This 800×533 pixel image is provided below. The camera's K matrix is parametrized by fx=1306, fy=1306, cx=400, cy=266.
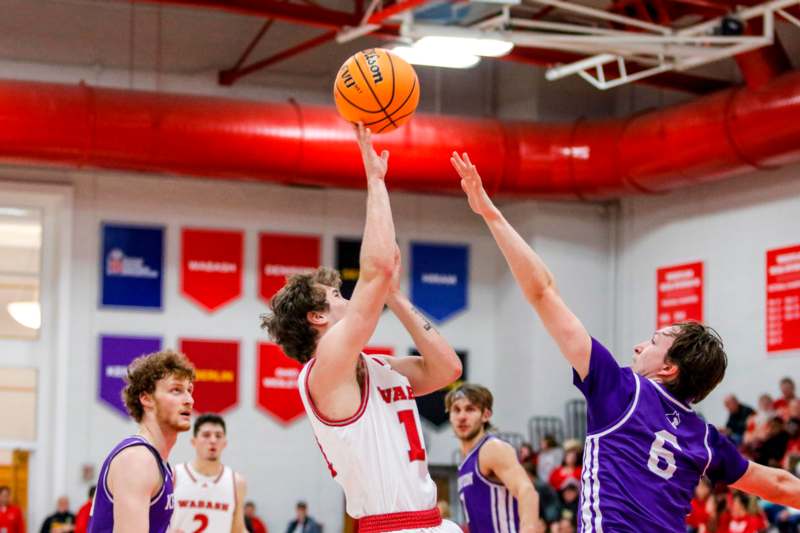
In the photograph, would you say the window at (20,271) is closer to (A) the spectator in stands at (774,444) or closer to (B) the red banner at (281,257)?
(B) the red banner at (281,257)

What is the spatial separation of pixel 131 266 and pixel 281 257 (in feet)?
8.02

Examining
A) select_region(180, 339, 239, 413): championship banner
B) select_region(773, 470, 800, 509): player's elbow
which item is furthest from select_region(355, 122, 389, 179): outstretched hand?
select_region(180, 339, 239, 413): championship banner

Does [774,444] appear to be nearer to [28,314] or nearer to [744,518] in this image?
[744,518]

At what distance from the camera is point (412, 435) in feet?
19.0

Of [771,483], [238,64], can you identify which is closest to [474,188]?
[771,483]

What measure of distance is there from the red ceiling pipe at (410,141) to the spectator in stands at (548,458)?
3881mm

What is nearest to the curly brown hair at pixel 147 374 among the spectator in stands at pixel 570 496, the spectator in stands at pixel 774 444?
the spectator in stands at pixel 774 444

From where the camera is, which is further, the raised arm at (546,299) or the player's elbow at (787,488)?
the player's elbow at (787,488)

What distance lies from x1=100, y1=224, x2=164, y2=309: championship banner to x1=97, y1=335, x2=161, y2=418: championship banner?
581 millimetres

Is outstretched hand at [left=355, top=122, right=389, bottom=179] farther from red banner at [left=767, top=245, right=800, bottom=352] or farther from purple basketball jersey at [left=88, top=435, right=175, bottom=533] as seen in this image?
red banner at [left=767, top=245, right=800, bottom=352]

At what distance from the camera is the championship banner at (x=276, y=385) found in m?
21.1

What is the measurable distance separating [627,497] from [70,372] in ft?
52.9

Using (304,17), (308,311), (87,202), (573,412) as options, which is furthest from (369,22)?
(308,311)

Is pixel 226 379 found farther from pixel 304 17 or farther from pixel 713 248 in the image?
pixel 713 248
